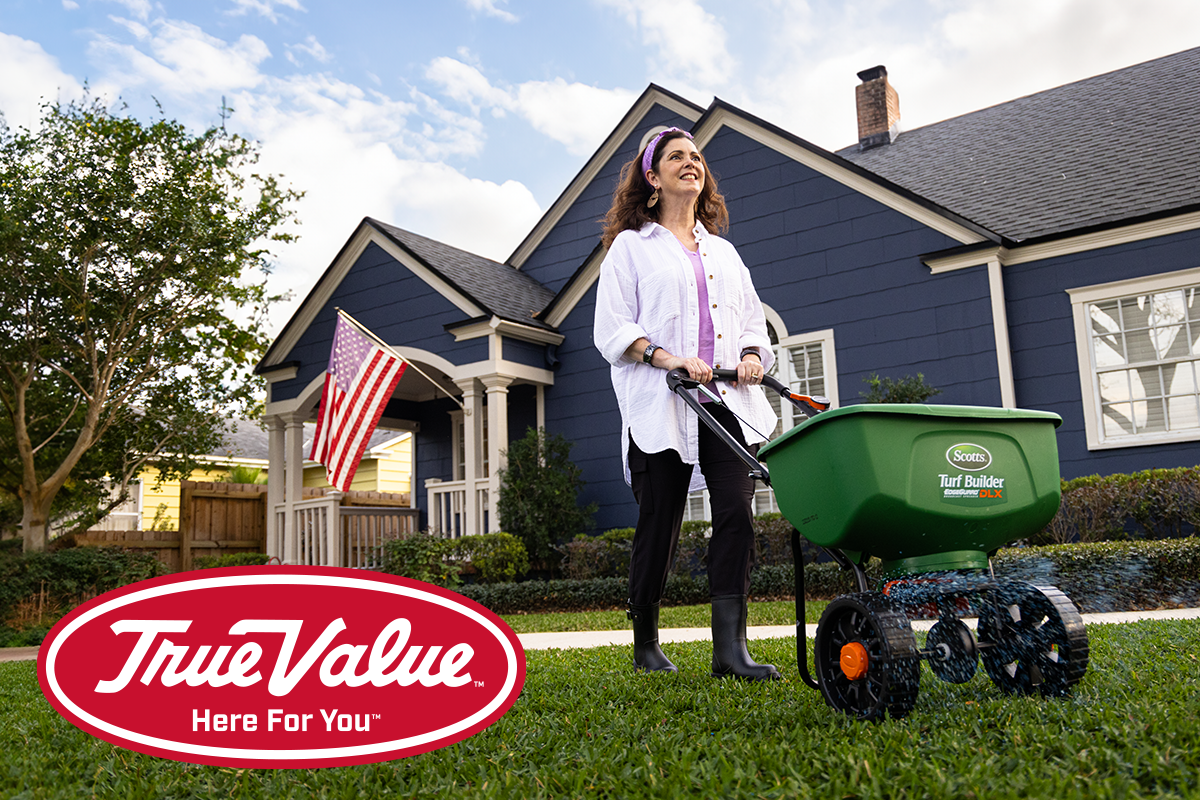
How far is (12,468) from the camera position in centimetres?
1148

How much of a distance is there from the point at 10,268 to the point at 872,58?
1164 cm

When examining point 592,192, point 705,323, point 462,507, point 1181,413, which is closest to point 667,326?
point 705,323

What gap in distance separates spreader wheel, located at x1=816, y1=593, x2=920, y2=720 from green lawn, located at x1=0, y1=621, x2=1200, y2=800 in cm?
6

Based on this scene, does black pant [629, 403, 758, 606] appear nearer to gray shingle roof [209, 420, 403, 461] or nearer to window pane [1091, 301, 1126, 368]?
window pane [1091, 301, 1126, 368]

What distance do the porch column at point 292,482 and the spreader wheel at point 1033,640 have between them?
416 inches

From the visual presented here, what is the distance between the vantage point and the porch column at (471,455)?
36.2ft

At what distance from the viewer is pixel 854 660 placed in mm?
2354

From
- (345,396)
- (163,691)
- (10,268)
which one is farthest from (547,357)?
(163,691)

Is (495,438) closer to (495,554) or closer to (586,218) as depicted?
(495,554)

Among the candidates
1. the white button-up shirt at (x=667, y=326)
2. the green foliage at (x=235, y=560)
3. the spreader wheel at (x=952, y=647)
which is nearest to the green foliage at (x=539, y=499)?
the green foliage at (x=235, y=560)

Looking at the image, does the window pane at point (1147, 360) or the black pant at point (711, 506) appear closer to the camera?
the black pant at point (711, 506)

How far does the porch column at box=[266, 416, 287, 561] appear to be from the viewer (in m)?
12.5

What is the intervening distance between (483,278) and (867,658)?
10619 mm

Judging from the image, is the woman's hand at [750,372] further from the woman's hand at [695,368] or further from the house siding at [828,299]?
the house siding at [828,299]
